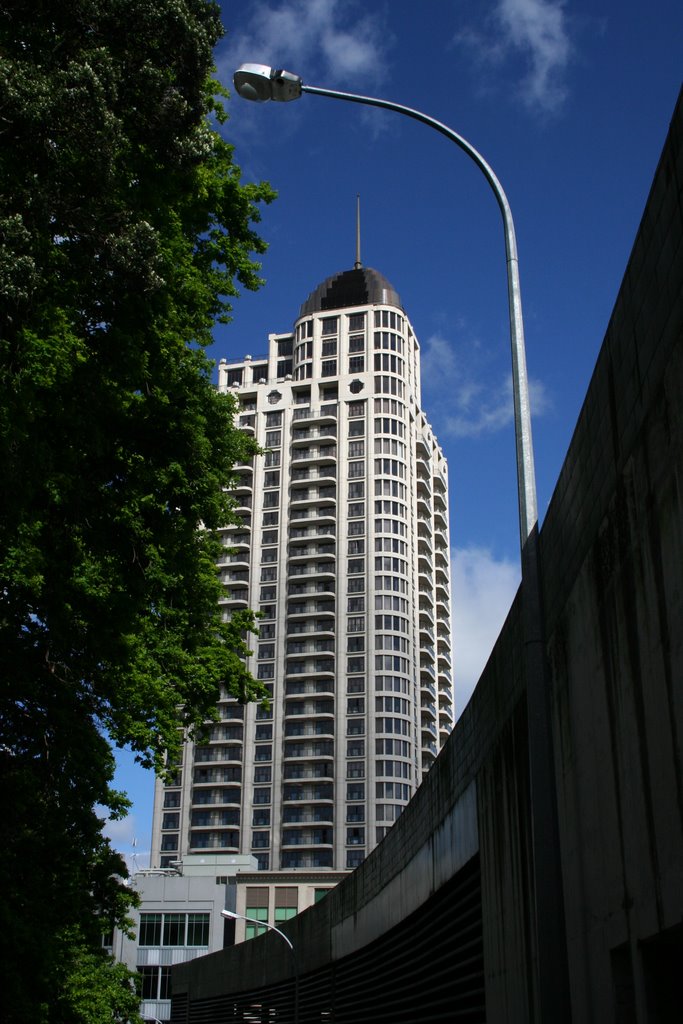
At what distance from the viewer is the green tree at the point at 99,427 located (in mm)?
11680

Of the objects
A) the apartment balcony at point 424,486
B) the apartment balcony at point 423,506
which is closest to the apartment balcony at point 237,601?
the apartment balcony at point 423,506

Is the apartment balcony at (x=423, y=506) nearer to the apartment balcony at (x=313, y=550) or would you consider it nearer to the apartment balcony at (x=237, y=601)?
the apartment balcony at (x=313, y=550)

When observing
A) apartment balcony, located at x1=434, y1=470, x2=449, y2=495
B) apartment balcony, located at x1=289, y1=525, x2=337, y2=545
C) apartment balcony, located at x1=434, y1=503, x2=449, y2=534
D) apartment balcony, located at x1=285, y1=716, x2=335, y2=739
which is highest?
apartment balcony, located at x1=434, y1=470, x2=449, y2=495

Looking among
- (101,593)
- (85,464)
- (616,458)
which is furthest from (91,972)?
(616,458)

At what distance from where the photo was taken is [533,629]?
7.48 meters

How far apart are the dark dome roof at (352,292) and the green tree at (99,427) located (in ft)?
318

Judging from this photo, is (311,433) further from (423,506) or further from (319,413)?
(423,506)

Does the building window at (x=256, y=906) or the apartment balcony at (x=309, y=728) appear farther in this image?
the apartment balcony at (x=309, y=728)

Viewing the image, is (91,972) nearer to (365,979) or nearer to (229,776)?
(365,979)

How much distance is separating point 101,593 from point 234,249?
6.51 meters

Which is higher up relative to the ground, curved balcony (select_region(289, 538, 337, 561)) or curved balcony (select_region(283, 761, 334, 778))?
curved balcony (select_region(289, 538, 337, 561))

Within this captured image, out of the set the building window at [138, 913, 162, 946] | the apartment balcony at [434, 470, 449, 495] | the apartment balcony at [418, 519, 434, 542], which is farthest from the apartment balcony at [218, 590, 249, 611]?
the building window at [138, 913, 162, 946]

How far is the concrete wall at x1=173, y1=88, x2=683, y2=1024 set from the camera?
577cm

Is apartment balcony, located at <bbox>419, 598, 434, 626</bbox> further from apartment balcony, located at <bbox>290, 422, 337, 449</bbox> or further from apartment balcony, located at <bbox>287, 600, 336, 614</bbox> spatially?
apartment balcony, located at <bbox>290, 422, 337, 449</bbox>
